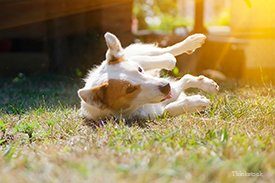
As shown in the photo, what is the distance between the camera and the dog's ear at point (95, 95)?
2.88 meters

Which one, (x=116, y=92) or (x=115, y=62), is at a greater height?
(x=115, y=62)

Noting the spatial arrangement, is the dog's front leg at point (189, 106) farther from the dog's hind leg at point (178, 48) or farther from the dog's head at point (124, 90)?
the dog's hind leg at point (178, 48)

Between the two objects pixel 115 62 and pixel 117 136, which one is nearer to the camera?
pixel 117 136

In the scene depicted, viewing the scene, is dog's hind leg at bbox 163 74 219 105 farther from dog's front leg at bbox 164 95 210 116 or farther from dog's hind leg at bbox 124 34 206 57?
dog's hind leg at bbox 124 34 206 57

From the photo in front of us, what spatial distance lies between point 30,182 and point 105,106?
1645 mm

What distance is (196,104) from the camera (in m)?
3.08

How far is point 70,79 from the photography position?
22.4ft

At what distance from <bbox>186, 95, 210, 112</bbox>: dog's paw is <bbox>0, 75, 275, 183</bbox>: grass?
4.1 inches

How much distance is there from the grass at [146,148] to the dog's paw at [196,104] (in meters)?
0.10

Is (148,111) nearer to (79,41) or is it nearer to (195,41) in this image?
(195,41)

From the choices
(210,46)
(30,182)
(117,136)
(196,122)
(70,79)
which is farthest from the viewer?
(210,46)

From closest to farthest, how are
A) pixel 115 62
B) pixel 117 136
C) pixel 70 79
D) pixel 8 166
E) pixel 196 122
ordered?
1. pixel 8 166
2. pixel 117 136
3. pixel 196 122
4. pixel 115 62
5. pixel 70 79

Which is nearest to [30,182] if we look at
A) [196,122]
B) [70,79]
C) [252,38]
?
[196,122]

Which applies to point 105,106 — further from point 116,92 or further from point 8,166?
point 8,166
